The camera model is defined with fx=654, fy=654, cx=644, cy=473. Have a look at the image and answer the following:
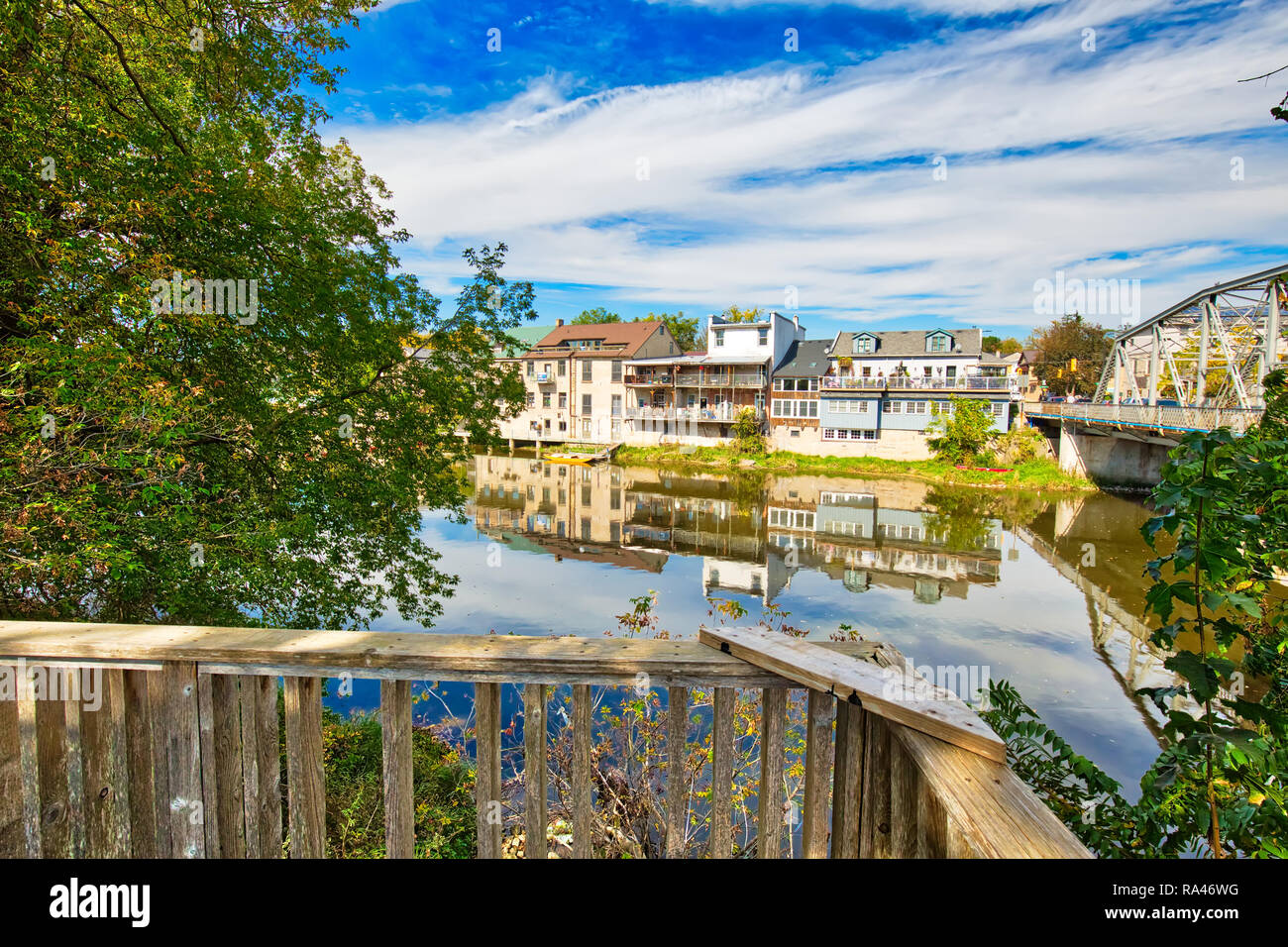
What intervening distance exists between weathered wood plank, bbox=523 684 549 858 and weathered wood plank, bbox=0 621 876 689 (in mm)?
79

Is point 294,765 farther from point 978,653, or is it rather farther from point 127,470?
point 978,653

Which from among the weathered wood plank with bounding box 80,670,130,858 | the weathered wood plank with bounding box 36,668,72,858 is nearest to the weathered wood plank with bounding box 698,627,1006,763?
the weathered wood plank with bounding box 80,670,130,858

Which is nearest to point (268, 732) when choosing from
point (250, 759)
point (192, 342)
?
point (250, 759)

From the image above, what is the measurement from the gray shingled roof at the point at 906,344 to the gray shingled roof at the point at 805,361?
1223 mm

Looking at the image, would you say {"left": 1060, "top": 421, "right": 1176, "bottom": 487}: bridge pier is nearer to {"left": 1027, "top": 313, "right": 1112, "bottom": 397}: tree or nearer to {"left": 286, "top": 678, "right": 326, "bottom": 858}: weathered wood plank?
{"left": 1027, "top": 313, "right": 1112, "bottom": 397}: tree

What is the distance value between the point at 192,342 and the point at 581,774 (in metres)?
6.86

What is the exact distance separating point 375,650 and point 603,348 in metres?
49.6

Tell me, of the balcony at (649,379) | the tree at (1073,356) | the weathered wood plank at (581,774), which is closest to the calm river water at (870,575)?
the weathered wood plank at (581,774)

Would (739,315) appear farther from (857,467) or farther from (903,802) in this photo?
(903,802)

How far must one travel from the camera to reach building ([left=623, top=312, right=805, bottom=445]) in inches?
1773

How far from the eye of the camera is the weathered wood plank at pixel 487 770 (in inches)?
71.3

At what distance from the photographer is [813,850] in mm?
1763
